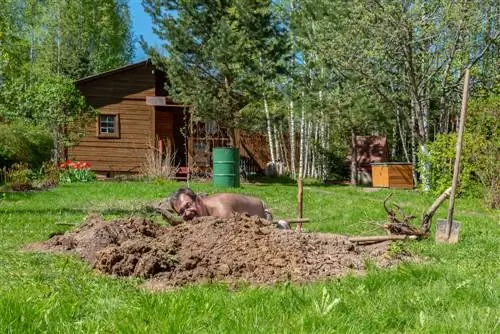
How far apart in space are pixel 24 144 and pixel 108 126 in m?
5.83

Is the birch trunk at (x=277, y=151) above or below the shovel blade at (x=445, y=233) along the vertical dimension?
above

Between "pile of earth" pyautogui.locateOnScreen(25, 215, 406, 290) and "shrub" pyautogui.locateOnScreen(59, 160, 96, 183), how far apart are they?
14073 mm

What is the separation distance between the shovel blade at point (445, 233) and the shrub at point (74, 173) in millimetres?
15225

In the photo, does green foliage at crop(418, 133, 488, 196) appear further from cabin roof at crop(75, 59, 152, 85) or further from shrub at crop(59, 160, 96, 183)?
cabin roof at crop(75, 59, 152, 85)

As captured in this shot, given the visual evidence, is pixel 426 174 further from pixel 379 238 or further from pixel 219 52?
pixel 379 238

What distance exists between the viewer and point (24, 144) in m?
20.7

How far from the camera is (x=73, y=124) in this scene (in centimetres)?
2411

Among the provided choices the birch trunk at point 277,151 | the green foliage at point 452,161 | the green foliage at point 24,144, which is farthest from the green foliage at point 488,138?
the green foliage at point 24,144

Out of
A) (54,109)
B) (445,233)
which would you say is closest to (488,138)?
(445,233)

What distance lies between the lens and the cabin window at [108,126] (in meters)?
26.0

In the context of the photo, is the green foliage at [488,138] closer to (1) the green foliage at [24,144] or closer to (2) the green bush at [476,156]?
(2) the green bush at [476,156]

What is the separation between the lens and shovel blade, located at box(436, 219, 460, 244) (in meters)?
7.36

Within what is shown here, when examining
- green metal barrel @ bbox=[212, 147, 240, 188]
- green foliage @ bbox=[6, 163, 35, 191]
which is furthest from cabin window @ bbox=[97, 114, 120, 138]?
green metal barrel @ bbox=[212, 147, 240, 188]

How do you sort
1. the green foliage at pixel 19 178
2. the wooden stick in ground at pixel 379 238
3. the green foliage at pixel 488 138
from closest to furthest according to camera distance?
the wooden stick in ground at pixel 379 238 → the green foliage at pixel 488 138 → the green foliage at pixel 19 178
